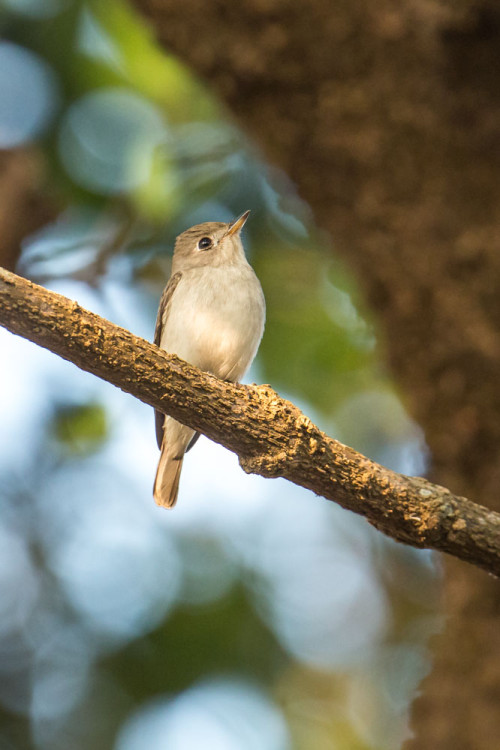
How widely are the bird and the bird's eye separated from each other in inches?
2.8

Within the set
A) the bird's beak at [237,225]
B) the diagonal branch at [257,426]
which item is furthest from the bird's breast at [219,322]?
the diagonal branch at [257,426]

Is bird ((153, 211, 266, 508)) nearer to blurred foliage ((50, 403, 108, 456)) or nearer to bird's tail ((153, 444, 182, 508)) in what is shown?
bird's tail ((153, 444, 182, 508))

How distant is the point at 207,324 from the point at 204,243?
0.79 m

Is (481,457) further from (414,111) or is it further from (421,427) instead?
(414,111)

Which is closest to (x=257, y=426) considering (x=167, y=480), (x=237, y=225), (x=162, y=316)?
(x=167, y=480)

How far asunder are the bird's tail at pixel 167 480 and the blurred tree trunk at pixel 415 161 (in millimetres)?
1385

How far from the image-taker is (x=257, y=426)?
9.88 feet

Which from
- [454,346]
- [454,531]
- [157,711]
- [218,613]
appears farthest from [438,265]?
[157,711]

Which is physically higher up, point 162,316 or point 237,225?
point 237,225

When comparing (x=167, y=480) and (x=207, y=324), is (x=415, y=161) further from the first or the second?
(x=167, y=480)

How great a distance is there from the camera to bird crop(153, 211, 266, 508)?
189 inches

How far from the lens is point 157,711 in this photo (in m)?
5.66

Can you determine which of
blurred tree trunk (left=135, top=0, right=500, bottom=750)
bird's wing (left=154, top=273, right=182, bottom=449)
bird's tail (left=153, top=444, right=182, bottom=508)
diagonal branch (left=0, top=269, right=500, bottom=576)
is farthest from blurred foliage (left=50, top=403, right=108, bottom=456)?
diagonal branch (left=0, top=269, right=500, bottom=576)

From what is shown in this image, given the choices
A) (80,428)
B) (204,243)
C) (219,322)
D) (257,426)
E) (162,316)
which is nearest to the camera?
(257,426)
